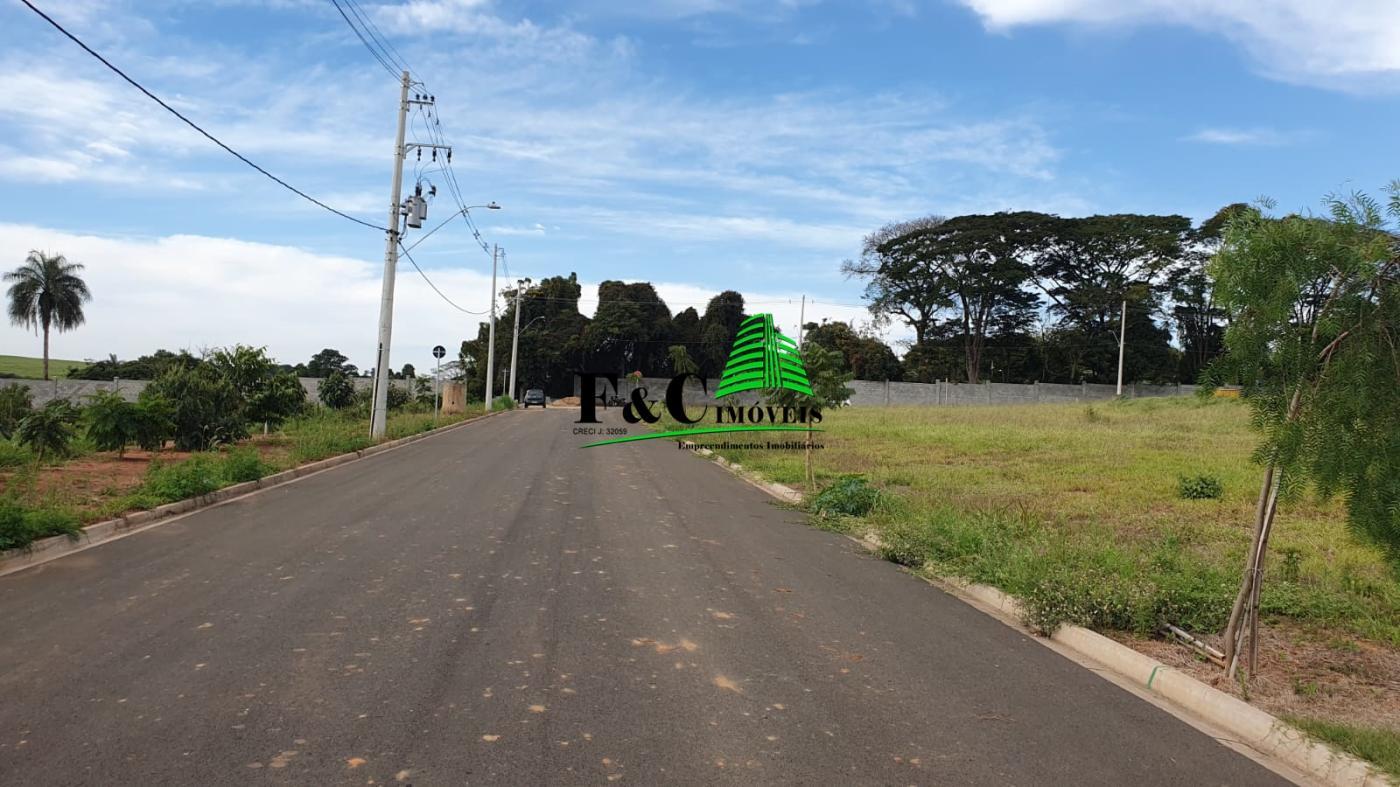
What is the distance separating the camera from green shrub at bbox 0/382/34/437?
17953 millimetres

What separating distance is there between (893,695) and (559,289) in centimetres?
7510

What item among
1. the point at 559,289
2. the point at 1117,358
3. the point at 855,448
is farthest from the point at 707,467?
the point at 559,289

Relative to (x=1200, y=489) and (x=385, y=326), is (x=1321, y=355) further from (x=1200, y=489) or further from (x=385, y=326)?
(x=385, y=326)

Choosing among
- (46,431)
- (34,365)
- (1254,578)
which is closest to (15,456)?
(46,431)

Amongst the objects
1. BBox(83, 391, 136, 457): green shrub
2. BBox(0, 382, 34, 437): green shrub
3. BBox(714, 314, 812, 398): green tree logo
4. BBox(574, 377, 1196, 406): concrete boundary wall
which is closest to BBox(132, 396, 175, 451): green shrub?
BBox(83, 391, 136, 457): green shrub

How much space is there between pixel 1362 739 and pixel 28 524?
10.7 m

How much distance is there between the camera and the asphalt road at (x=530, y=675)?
4.12 metres

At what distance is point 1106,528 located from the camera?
10.8m

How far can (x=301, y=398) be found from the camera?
25266 mm

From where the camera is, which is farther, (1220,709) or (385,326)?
(385,326)

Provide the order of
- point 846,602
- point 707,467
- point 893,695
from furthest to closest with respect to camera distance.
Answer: point 707,467, point 846,602, point 893,695

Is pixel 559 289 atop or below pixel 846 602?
atop

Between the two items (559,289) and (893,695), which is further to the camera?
(559,289)

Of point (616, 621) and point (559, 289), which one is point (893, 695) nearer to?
point (616, 621)
